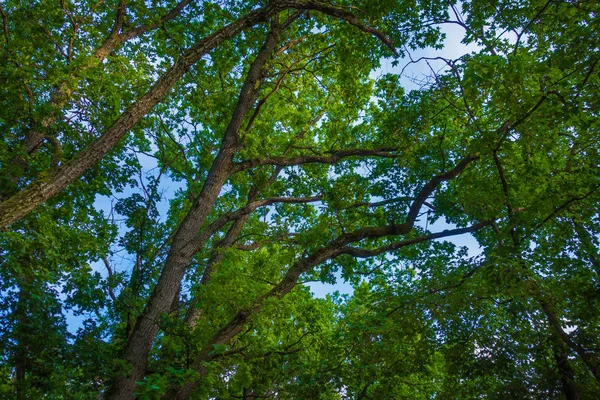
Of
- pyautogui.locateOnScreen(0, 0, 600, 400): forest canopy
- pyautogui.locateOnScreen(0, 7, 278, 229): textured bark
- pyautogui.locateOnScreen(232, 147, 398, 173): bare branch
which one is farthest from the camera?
pyautogui.locateOnScreen(232, 147, 398, 173): bare branch

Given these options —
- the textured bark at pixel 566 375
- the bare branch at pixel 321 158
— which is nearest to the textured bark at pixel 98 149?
the bare branch at pixel 321 158

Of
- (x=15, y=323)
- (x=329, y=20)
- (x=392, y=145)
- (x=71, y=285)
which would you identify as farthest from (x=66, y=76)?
(x=392, y=145)

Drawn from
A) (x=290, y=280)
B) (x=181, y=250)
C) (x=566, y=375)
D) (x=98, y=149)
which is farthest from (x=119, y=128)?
(x=566, y=375)

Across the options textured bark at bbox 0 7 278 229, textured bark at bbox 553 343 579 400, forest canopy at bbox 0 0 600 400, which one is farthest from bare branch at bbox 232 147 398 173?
textured bark at bbox 553 343 579 400

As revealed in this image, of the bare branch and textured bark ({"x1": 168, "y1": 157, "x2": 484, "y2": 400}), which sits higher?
the bare branch

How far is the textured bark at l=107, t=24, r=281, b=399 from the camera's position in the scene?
582 cm

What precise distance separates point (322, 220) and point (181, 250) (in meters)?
3.39

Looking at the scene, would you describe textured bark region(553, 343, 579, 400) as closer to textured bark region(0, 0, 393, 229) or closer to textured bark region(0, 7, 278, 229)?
textured bark region(0, 0, 393, 229)

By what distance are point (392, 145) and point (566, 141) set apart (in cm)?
402

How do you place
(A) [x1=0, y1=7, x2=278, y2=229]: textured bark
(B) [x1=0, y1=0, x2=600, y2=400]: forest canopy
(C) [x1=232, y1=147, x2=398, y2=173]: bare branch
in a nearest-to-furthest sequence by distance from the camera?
1. (A) [x1=0, y1=7, x2=278, y2=229]: textured bark
2. (B) [x1=0, y1=0, x2=600, y2=400]: forest canopy
3. (C) [x1=232, y1=147, x2=398, y2=173]: bare branch

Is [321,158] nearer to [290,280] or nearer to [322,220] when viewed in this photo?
[322,220]

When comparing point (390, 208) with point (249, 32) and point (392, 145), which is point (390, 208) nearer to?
point (392, 145)

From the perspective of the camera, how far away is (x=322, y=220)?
8.59 meters

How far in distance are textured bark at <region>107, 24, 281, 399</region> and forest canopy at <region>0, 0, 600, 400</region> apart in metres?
0.04
